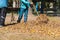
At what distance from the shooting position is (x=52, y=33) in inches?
390

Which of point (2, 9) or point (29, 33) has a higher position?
point (2, 9)

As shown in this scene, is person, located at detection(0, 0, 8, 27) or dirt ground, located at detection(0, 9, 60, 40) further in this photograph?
person, located at detection(0, 0, 8, 27)

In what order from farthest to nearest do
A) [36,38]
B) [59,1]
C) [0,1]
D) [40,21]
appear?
[59,1] → [40,21] → [0,1] → [36,38]

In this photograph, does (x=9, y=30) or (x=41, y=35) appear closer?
(x=41, y=35)

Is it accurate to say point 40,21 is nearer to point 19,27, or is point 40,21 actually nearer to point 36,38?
point 19,27

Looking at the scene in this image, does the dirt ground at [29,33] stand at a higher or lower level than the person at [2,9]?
lower

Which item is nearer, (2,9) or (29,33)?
(29,33)

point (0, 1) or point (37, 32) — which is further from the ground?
point (0, 1)

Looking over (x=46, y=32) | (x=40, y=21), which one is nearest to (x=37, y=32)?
(x=46, y=32)

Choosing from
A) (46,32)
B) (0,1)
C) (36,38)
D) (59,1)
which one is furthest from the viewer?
(59,1)

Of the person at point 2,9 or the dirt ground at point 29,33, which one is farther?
the person at point 2,9

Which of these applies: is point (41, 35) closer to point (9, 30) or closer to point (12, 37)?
A: point (12, 37)

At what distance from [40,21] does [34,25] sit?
32.0 inches

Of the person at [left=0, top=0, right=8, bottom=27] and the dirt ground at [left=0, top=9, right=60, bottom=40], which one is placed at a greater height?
the person at [left=0, top=0, right=8, bottom=27]
